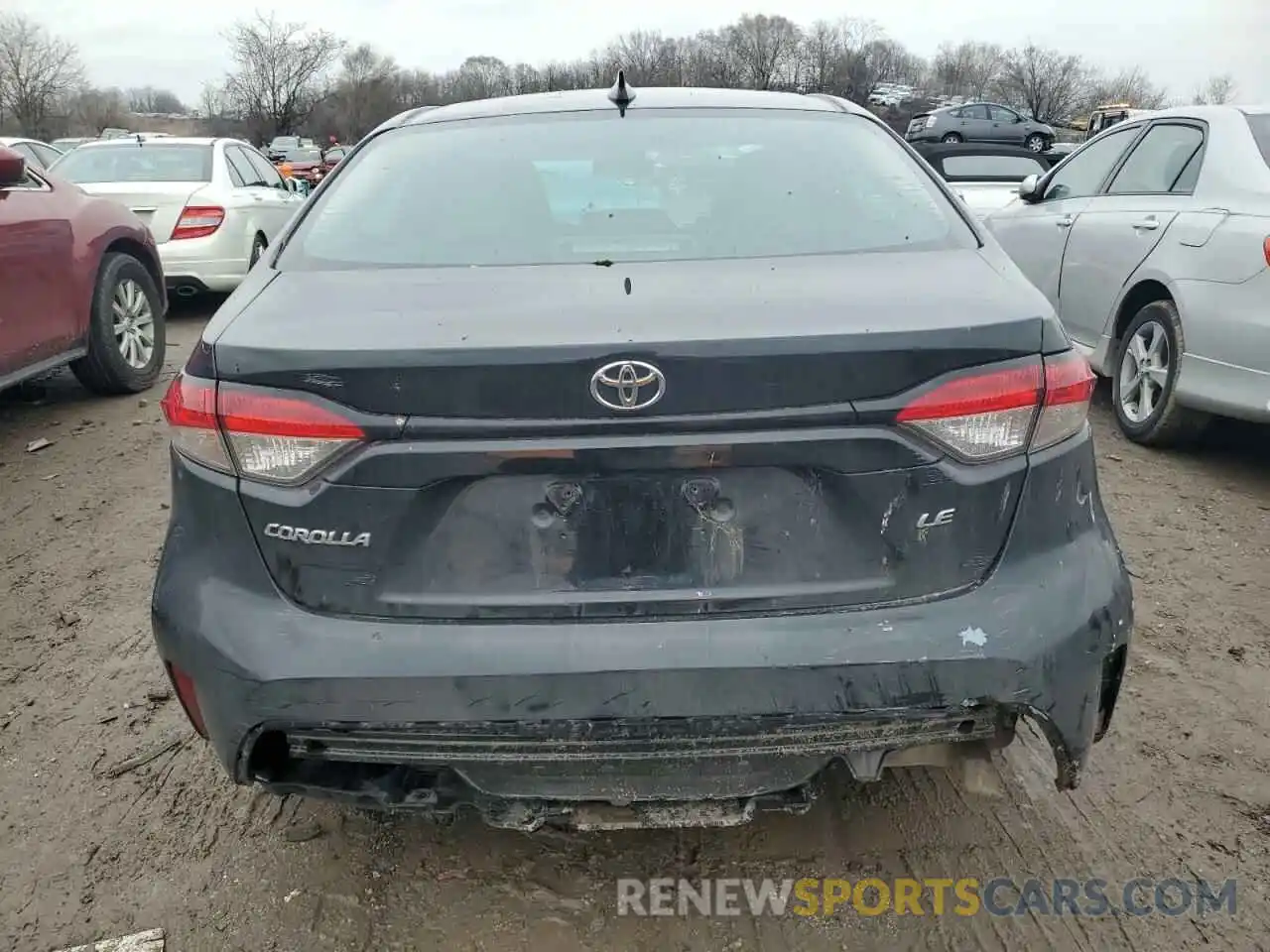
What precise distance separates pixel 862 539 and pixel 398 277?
40.5 inches

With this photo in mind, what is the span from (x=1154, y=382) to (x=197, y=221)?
22.5 ft

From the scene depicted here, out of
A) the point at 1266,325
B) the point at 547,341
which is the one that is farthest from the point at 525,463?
the point at 1266,325

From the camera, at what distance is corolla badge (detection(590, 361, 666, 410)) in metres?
1.64

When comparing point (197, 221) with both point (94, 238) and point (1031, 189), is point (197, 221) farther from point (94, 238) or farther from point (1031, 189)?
point (1031, 189)

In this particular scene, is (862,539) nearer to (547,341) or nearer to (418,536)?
(547,341)

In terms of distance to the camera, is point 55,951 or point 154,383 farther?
point 154,383

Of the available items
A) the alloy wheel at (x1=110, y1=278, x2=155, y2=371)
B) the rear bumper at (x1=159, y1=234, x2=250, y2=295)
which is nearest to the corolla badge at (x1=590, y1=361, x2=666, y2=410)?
the alloy wheel at (x1=110, y1=278, x2=155, y2=371)

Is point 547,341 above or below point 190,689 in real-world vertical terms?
above

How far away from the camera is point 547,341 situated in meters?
1.67

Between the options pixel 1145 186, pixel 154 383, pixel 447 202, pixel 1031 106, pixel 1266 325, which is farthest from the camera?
pixel 1031 106

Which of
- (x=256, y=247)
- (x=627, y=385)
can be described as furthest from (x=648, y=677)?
(x=256, y=247)

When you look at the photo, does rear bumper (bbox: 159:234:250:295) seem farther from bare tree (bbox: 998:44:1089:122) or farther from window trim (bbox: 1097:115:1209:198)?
bare tree (bbox: 998:44:1089:122)

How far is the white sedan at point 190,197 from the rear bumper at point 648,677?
6899 mm

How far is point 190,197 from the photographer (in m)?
8.02
